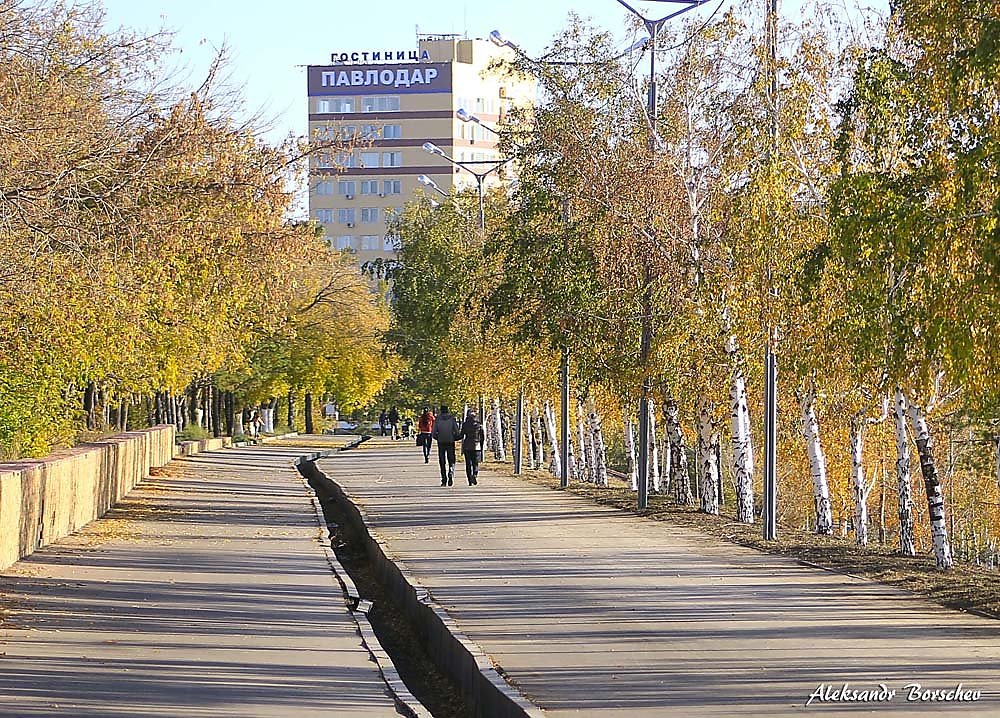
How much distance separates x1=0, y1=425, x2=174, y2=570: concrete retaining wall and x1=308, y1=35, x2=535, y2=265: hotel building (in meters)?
119

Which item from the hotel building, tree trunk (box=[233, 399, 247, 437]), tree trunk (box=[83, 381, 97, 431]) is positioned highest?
the hotel building

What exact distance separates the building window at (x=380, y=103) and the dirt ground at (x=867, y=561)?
12514 centimetres

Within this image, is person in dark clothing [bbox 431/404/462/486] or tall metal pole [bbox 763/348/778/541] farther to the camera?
person in dark clothing [bbox 431/404/462/486]

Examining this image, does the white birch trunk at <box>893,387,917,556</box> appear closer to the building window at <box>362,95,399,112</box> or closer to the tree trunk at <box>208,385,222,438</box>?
the tree trunk at <box>208,385,222,438</box>

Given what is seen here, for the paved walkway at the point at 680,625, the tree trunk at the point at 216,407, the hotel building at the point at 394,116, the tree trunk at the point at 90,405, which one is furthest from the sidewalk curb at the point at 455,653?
the hotel building at the point at 394,116

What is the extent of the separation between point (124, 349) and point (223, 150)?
10.5 meters

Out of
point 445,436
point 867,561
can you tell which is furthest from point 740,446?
point 445,436

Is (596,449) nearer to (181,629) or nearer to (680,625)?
(680,625)

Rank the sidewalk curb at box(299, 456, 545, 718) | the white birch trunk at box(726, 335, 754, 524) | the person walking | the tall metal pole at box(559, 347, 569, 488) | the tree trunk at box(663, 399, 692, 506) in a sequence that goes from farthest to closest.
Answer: the person walking, the tall metal pole at box(559, 347, 569, 488), the tree trunk at box(663, 399, 692, 506), the white birch trunk at box(726, 335, 754, 524), the sidewalk curb at box(299, 456, 545, 718)

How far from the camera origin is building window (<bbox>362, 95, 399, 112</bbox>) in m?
151

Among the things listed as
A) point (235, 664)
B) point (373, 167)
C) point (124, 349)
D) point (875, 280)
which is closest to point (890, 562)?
point (875, 280)

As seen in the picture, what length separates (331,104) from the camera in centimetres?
15300

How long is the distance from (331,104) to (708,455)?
12612cm

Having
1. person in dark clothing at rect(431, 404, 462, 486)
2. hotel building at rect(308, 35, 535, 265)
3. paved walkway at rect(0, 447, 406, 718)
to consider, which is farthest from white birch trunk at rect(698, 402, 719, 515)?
hotel building at rect(308, 35, 535, 265)
